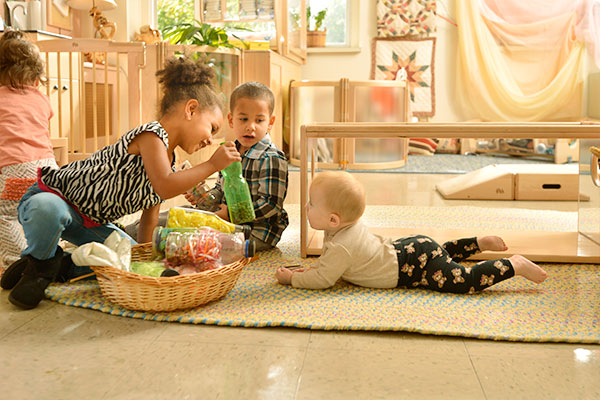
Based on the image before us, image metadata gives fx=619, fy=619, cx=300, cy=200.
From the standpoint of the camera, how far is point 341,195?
136 centimetres

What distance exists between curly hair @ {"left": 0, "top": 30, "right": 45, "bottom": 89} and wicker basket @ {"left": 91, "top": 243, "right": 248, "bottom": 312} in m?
0.82

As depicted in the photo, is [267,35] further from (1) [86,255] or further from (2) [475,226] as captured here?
(1) [86,255]

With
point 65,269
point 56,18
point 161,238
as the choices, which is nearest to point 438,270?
point 161,238

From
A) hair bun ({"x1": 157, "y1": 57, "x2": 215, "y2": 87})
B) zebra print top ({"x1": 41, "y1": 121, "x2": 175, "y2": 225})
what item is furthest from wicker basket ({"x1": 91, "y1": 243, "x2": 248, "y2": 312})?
hair bun ({"x1": 157, "y1": 57, "x2": 215, "y2": 87})

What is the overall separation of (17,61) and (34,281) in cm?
76

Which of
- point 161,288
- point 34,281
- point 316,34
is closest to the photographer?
point 161,288

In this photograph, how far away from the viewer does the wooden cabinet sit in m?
3.51

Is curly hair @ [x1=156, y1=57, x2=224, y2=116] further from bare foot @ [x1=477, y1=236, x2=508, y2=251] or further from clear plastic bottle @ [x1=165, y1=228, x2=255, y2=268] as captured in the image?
bare foot @ [x1=477, y1=236, x2=508, y2=251]

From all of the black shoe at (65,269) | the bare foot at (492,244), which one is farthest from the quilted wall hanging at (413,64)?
the black shoe at (65,269)

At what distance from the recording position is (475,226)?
2137 millimetres

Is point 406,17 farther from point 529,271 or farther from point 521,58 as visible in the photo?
point 529,271

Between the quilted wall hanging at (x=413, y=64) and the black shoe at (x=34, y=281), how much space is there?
13.3 feet

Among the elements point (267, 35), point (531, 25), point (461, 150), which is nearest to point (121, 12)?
point (267, 35)

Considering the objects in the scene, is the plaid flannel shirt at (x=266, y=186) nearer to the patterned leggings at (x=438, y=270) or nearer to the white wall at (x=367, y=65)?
the patterned leggings at (x=438, y=270)
